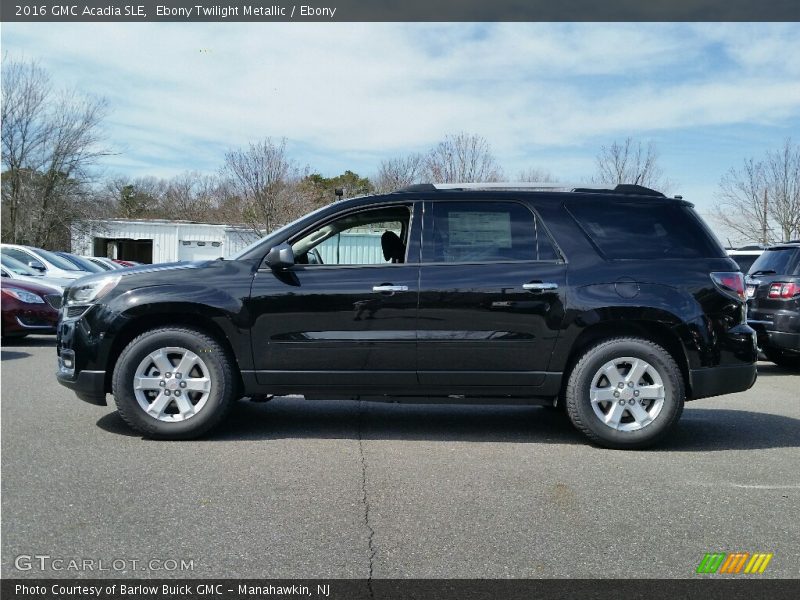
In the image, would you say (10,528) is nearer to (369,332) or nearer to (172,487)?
(172,487)

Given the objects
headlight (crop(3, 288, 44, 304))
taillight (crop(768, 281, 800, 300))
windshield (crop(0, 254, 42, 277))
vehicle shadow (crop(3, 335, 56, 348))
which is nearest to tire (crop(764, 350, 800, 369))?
taillight (crop(768, 281, 800, 300))

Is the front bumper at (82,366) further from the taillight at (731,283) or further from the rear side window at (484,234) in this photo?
the taillight at (731,283)

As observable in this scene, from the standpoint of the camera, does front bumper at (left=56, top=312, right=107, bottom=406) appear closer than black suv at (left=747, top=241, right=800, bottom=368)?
Yes

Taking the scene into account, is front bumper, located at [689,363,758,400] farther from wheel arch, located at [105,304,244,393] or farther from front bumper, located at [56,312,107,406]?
front bumper, located at [56,312,107,406]

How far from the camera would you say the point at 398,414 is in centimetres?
661

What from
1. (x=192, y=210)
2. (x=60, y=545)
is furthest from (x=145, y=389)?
(x=192, y=210)

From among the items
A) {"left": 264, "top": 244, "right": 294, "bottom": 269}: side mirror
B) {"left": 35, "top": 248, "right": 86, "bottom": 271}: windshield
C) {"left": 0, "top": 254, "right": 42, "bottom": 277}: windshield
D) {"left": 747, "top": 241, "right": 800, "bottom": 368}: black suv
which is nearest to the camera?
{"left": 264, "top": 244, "right": 294, "bottom": 269}: side mirror

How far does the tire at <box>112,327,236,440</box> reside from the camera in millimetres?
5336

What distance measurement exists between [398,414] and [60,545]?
11.7 feet

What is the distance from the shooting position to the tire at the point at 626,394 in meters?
5.31

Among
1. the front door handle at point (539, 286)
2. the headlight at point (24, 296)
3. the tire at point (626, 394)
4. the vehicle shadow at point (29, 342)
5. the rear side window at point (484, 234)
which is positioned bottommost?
the vehicle shadow at point (29, 342)

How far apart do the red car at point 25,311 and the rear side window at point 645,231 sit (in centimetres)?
928

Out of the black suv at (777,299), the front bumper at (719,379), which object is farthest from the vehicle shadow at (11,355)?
the black suv at (777,299)

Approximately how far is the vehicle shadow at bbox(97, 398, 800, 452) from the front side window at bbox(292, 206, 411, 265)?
1.37 metres
